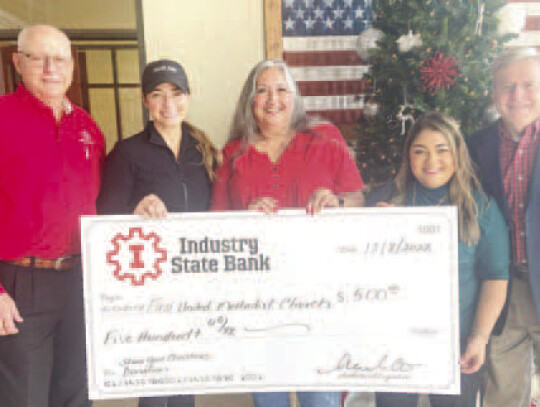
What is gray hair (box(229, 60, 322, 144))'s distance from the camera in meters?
1.68

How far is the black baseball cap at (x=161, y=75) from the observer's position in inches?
64.8

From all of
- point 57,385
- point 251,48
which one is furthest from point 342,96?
point 57,385

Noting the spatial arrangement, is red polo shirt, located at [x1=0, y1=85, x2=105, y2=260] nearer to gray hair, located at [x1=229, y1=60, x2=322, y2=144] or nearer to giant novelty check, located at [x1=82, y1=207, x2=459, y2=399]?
giant novelty check, located at [x1=82, y1=207, x2=459, y2=399]

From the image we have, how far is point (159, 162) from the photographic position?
1689 mm

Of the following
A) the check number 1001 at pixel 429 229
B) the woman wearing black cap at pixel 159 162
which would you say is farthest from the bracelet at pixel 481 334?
the woman wearing black cap at pixel 159 162

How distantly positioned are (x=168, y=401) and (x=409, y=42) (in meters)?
2.55

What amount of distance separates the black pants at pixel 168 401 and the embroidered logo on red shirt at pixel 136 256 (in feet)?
1.90

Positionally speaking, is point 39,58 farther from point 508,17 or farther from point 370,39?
point 508,17

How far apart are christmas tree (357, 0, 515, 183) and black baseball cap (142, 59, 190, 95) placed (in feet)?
5.19

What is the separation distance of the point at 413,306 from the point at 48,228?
59.7 inches

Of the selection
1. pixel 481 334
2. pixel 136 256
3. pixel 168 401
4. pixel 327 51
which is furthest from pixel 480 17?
pixel 168 401

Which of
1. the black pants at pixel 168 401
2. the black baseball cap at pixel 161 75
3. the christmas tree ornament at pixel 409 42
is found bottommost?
the black pants at pixel 168 401

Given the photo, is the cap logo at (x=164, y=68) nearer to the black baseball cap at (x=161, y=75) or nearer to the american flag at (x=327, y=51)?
the black baseball cap at (x=161, y=75)

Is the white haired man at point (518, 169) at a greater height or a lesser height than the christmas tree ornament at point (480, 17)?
lesser
